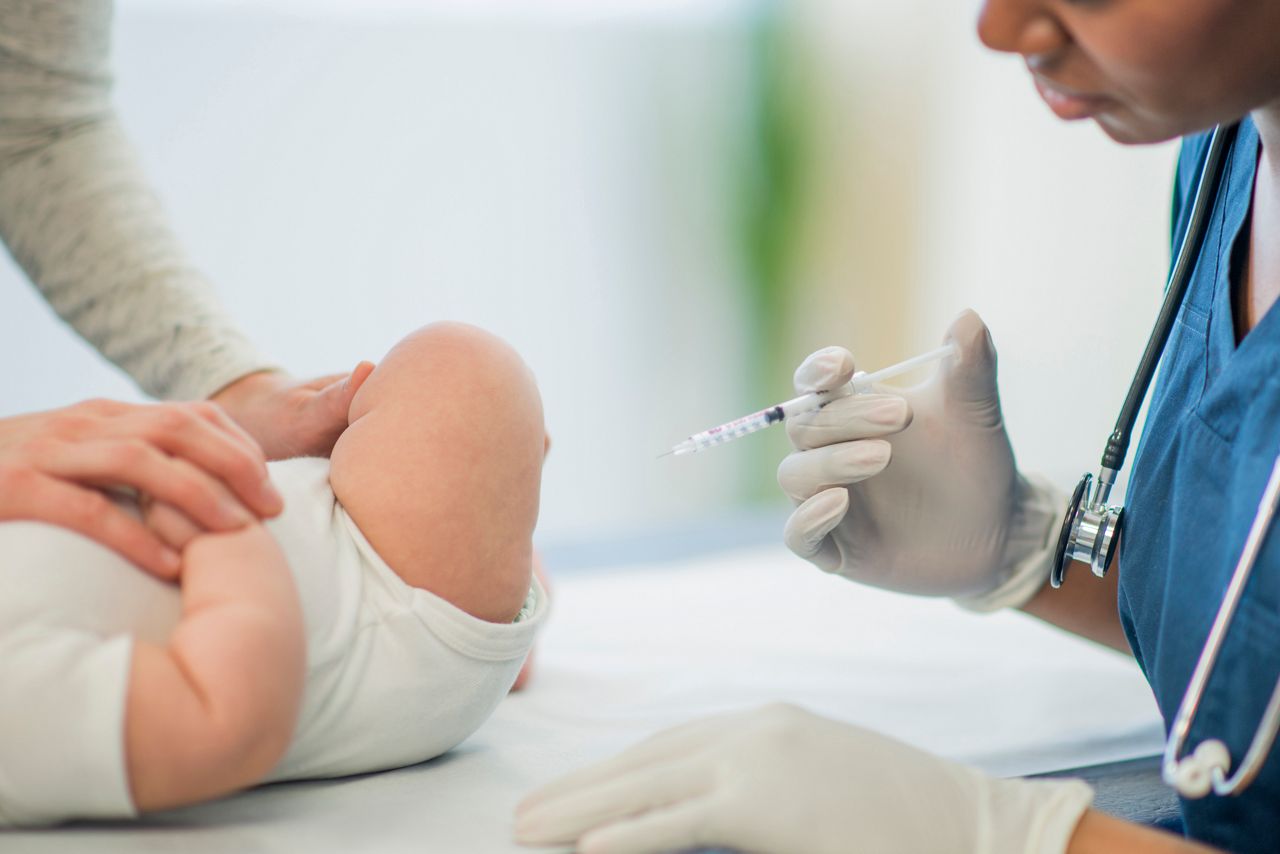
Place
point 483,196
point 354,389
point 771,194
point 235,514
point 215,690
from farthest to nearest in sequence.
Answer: point 771,194, point 483,196, point 354,389, point 235,514, point 215,690

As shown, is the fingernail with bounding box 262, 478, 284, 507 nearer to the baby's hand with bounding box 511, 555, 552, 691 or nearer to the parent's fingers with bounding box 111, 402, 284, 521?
the parent's fingers with bounding box 111, 402, 284, 521

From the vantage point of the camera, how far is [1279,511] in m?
0.79

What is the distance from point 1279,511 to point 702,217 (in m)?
2.48

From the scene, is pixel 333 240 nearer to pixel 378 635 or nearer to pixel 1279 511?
pixel 378 635

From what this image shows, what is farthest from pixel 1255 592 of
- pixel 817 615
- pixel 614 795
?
pixel 817 615

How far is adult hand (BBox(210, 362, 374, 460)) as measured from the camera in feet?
3.50

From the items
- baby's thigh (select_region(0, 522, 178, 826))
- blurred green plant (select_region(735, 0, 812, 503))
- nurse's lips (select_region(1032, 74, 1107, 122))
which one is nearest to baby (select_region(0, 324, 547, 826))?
baby's thigh (select_region(0, 522, 178, 826))

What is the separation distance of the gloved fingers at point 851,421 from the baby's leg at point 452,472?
0.90 feet

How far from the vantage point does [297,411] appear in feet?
3.64

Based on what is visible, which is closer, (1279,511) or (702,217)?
(1279,511)

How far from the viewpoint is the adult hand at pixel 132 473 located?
30.7 inches

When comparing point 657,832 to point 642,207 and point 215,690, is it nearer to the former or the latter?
point 215,690

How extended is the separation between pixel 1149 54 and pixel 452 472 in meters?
0.60

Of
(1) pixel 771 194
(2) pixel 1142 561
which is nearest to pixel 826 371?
(2) pixel 1142 561
